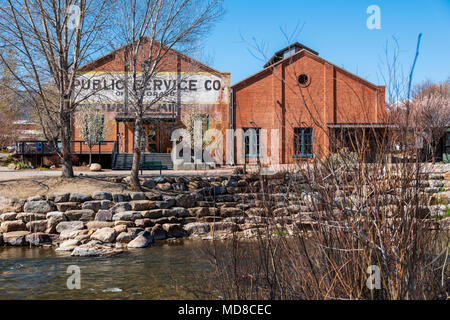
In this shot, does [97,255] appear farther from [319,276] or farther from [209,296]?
[319,276]

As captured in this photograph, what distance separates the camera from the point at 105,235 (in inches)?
425

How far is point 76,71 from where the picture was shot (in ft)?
42.1

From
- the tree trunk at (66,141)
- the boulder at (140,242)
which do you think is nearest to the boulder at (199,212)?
the boulder at (140,242)

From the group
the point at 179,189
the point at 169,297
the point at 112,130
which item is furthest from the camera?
the point at 112,130

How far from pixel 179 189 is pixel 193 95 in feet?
50.5

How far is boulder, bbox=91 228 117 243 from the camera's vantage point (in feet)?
35.1

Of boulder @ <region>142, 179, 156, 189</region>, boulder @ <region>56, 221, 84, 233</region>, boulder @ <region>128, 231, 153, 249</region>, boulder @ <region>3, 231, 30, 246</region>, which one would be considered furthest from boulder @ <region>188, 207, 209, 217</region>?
boulder @ <region>3, 231, 30, 246</region>

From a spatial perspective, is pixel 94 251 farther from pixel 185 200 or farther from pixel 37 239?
pixel 185 200

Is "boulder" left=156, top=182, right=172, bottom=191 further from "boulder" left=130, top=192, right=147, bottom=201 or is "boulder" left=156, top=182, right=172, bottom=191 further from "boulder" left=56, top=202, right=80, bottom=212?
"boulder" left=56, top=202, right=80, bottom=212

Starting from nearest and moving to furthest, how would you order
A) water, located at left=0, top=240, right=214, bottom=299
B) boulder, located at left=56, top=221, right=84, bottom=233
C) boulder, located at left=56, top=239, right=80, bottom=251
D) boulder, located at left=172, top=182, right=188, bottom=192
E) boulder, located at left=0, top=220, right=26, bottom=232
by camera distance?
1. water, located at left=0, top=240, right=214, bottom=299
2. boulder, located at left=56, top=239, right=80, bottom=251
3. boulder, located at left=0, top=220, right=26, bottom=232
4. boulder, located at left=56, top=221, right=84, bottom=233
5. boulder, located at left=172, top=182, right=188, bottom=192

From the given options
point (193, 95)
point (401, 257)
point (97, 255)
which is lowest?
point (97, 255)

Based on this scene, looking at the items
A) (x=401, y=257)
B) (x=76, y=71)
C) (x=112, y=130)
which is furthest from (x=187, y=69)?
(x=112, y=130)

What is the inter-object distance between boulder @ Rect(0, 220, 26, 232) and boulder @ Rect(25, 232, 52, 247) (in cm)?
73
